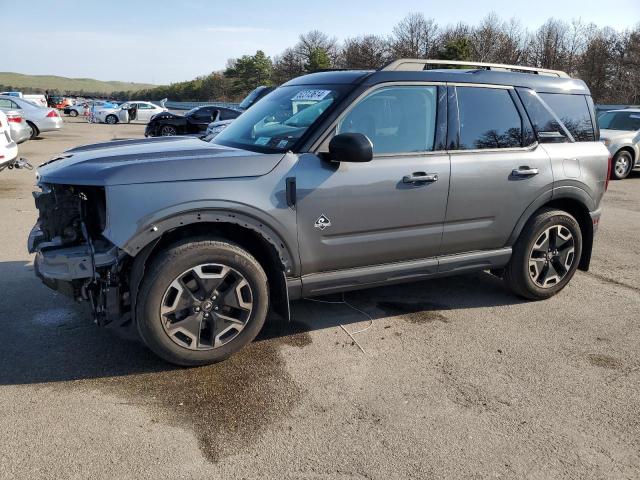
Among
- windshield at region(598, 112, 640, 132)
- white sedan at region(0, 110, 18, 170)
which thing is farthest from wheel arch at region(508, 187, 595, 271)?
windshield at region(598, 112, 640, 132)

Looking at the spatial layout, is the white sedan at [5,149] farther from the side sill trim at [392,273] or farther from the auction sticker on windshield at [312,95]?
the side sill trim at [392,273]

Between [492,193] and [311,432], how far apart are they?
248 cm

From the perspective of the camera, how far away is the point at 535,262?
4609 mm

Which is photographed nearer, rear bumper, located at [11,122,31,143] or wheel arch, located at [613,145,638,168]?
wheel arch, located at [613,145,638,168]

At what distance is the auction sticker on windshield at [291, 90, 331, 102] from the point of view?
384 cm

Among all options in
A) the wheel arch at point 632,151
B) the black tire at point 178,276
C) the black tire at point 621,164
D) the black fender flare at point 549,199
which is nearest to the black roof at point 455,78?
the black fender flare at point 549,199

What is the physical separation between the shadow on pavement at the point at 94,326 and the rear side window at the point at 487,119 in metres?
1.47

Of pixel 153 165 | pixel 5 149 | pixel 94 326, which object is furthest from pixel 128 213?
pixel 5 149

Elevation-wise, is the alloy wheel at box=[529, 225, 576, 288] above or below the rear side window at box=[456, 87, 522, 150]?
below

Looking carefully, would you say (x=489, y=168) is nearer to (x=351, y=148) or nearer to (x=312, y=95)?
(x=351, y=148)

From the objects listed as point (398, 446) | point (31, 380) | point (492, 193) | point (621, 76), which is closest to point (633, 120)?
point (492, 193)

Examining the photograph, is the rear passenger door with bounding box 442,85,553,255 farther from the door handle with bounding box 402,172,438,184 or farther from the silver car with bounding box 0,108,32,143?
the silver car with bounding box 0,108,32,143

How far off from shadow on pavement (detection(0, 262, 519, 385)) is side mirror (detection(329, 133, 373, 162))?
1.44 meters

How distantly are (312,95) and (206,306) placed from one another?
5.93 feet
